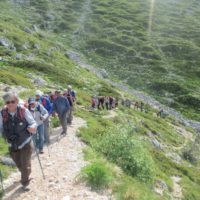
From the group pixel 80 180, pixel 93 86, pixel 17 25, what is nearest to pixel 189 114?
pixel 93 86

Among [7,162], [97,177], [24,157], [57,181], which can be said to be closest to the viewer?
[24,157]

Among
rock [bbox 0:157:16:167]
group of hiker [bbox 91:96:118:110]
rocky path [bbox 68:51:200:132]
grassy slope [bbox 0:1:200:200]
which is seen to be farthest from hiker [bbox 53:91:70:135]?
rocky path [bbox 68:51:200:132]

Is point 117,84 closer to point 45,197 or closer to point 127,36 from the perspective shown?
point 127,36

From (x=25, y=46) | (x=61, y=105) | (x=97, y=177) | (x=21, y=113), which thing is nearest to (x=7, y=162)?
(x=97, y=177)

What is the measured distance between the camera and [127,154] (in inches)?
690

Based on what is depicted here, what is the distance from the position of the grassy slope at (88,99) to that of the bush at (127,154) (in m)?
0.64

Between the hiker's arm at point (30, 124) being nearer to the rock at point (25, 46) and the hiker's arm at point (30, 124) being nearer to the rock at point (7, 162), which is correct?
the rock at point (7, 162)

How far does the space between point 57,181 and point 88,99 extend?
33845 mm

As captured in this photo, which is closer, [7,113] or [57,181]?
[7,113]

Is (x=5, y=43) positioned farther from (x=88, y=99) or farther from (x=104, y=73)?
(x=88, y=99)

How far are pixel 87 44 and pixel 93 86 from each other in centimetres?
5444

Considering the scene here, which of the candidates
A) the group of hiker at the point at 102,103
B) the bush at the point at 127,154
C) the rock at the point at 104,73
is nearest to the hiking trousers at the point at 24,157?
the bush at the point at 127,154

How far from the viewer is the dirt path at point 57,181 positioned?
435 inches

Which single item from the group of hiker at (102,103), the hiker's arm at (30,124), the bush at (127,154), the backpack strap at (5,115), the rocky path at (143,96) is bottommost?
the rocky path at (143,96)
